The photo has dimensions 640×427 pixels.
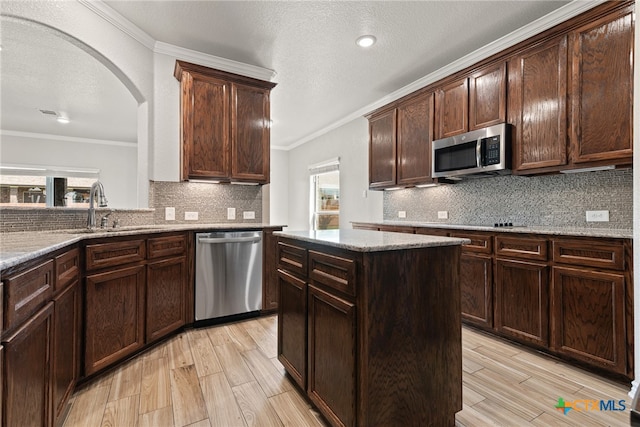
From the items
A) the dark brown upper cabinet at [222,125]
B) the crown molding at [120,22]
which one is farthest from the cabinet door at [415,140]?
the crown molding at [120,22]

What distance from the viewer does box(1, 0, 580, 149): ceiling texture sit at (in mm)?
2527

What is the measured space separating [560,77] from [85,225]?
389cm

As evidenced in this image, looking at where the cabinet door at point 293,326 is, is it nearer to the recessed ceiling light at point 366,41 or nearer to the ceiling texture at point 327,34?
the ceiling texture at point 327,34

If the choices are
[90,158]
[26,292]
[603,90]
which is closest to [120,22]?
[26,292]

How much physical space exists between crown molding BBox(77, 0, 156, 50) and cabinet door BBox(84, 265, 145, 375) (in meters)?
2.08

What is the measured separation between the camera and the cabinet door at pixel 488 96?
2.79 m

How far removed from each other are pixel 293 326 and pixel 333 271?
60 centimetres

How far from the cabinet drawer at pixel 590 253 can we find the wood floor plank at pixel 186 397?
8.19 ft

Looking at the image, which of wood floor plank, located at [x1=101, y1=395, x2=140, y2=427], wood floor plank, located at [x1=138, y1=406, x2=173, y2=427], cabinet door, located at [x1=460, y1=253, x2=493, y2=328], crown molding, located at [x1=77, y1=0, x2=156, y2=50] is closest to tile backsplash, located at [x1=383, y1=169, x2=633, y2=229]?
cabinet door, located at [x1=460, y1=253, x2=493, y2=328]

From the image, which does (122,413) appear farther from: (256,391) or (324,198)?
(324,198)

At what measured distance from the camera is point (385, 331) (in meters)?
1.35

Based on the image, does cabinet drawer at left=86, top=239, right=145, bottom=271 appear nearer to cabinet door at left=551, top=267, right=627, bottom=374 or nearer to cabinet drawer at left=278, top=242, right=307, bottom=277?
cabinet drawer at left=278, top=242, right=307, bottom=277

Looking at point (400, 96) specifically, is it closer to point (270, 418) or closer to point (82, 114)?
point (270, 418)

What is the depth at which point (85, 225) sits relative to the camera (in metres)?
2.50
